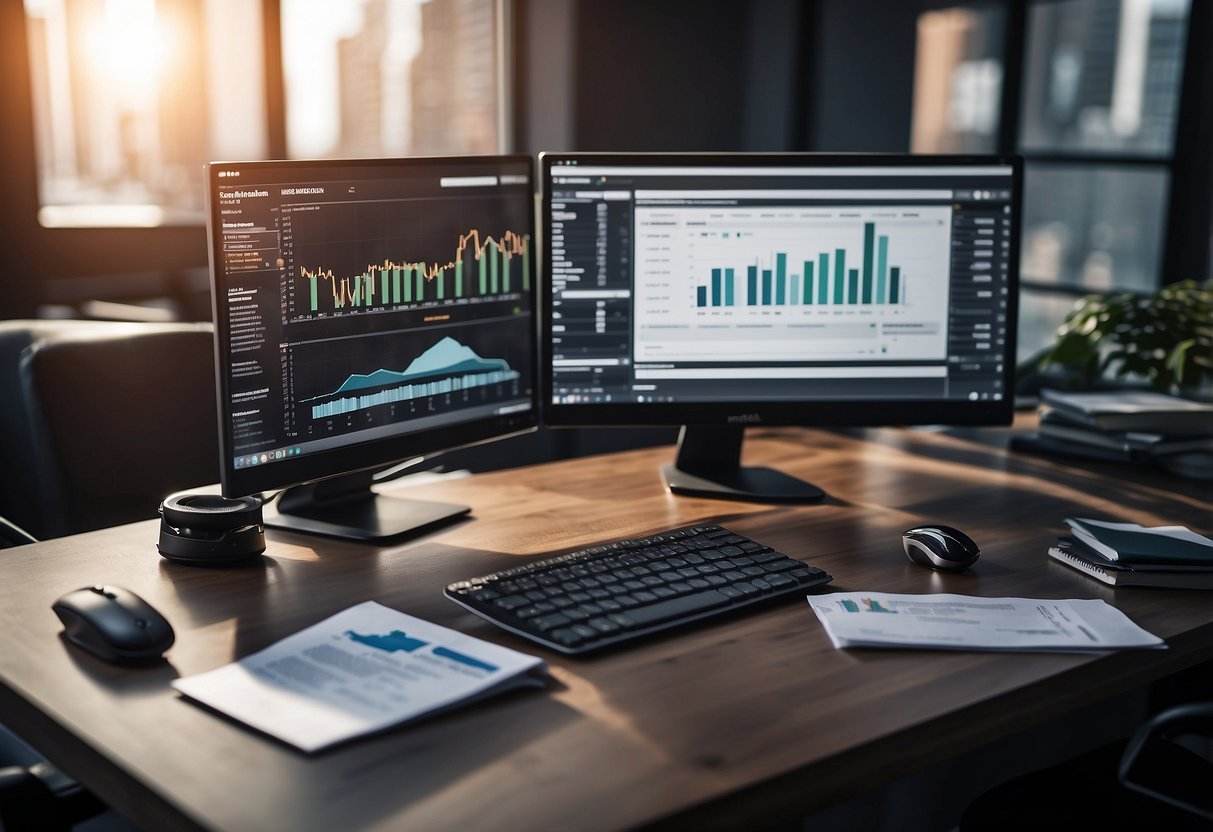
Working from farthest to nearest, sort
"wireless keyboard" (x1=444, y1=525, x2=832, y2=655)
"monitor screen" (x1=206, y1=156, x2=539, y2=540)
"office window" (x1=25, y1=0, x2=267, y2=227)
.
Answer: "office window" (x1=25, y1=0, x2=267, y2=227) < "monitor screen" (x1=206, y1=156, x2=539, y2=540) < "wireless keyboard" (x1=444, y1=525, x2=832, y2=655)

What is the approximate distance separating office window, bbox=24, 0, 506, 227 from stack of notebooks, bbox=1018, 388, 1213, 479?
8.36ft

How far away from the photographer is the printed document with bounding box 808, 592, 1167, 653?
115 centimetres

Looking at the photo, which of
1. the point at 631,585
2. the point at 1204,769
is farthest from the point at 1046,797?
the point at 631,585

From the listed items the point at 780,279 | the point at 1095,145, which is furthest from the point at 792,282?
the point at 1095,145

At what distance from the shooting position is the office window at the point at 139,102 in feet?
11.8

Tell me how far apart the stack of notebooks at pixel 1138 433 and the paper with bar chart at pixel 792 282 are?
39cm

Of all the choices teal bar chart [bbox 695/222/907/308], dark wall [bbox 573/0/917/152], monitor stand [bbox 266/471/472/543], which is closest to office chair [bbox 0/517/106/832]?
monitor stand [bbox 266/471/472/543]

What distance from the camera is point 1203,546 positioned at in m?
1.38

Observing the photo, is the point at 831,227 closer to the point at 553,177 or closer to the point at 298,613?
the point at 553,177

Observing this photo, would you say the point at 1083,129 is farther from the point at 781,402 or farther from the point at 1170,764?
the point at 1170,764

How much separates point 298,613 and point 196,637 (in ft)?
0.36

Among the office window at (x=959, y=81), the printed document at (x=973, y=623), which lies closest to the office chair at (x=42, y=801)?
the printed document at (x=973, y=623)

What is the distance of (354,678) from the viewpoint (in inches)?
40.6

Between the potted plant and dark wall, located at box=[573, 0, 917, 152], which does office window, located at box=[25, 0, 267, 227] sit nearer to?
dark wall, located at box=[573, 0, 917, 152]
